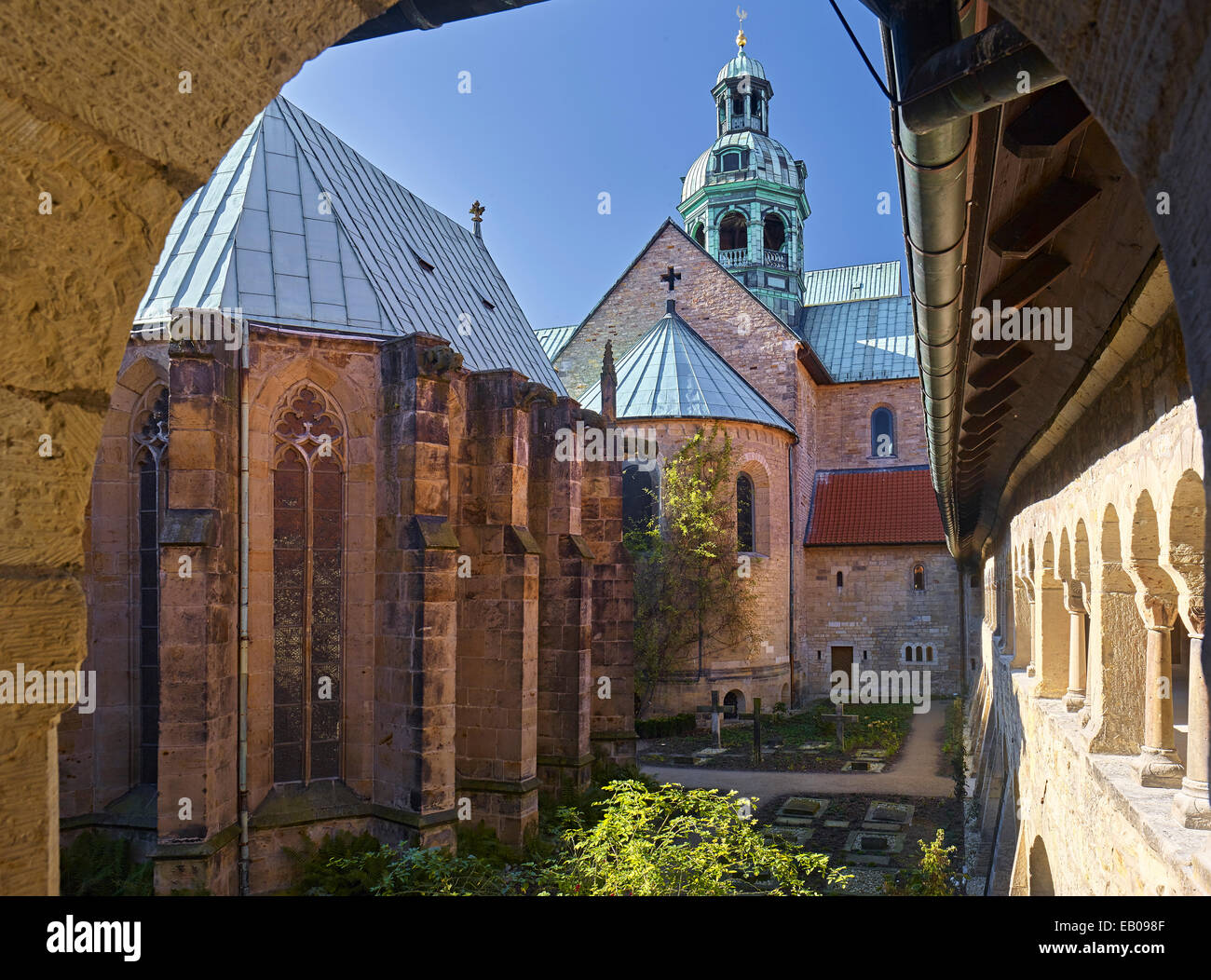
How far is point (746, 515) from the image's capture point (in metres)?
25.2

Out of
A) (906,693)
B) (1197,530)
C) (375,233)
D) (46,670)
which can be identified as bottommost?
(906,693)

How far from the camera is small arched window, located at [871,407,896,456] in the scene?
97.2ft

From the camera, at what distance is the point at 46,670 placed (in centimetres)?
177

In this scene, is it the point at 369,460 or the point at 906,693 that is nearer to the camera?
the point at 369,460

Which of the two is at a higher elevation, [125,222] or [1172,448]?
[125,222]

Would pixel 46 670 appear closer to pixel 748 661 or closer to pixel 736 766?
pixel 736 766

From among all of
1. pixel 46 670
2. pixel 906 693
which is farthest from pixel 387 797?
pixel 906 693

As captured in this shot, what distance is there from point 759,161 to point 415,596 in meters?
26.1

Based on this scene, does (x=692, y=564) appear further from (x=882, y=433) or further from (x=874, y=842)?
(x=874, y=842)

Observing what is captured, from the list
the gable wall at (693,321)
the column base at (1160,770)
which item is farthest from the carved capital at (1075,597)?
the gable wall at (693,321)

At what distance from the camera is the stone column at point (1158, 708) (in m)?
4.56

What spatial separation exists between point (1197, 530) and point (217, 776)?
8306mm

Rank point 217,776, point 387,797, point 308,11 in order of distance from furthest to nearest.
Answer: point 387,797 → point 217,776 → point 308,11

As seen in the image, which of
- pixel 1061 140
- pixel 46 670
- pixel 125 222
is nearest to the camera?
pixel 46 670
